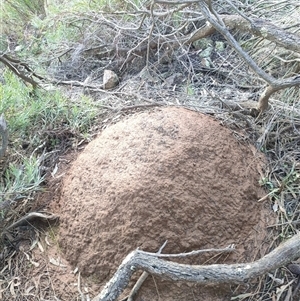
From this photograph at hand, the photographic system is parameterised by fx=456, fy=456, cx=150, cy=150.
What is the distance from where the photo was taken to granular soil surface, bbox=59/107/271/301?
5.26ft

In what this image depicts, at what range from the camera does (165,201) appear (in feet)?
5.35

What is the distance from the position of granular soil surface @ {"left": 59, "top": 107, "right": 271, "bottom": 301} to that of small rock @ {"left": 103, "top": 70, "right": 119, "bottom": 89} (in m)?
0.83

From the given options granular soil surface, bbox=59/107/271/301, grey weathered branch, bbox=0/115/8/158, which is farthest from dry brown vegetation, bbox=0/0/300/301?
→ grey weathered branch, bbox=0/115/8/158

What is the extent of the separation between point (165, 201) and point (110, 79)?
1229 mm

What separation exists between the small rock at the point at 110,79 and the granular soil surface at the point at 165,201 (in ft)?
2.72

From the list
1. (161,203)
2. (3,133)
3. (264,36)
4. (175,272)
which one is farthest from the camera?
(264,36)

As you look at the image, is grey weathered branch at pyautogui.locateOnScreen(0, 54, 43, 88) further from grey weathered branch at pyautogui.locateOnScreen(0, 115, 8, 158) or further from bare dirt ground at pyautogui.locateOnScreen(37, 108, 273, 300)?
bare dirt ground at pyautogui.locateOnScreen(37, 108, 273, 300)

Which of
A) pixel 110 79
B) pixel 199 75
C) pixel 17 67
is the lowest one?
pixel 199 75

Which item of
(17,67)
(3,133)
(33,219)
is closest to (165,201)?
(33,219)

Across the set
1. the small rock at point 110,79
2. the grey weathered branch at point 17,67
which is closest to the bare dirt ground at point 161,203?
the grey weathered branch at point 17,67

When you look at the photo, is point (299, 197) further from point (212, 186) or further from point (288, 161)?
→ point (212, 186)

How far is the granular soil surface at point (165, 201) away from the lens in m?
1.60

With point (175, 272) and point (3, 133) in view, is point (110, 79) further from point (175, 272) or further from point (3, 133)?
point (175, 272)

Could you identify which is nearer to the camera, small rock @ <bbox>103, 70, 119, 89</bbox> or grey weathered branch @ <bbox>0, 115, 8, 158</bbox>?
grey weathered branch @ <bbox>0, 115, 8, 158</bbox>
